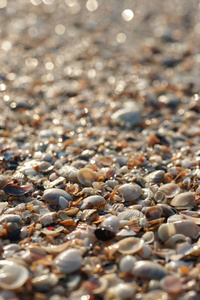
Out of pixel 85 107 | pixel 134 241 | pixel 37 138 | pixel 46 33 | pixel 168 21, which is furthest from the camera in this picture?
pixel 168 21

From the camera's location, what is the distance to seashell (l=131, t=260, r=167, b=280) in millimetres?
1766

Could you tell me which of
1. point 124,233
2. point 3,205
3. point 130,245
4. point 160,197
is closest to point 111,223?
point 124,233

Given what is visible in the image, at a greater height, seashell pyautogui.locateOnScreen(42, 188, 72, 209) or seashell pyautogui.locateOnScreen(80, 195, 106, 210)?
seashell pyautogui.locateOnScreen(42, 188, 72, 209)

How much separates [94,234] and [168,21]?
463cm

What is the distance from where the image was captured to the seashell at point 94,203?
2.29 metres

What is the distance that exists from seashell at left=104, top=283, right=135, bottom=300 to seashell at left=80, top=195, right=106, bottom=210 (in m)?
0.66

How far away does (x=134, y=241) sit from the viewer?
196 centimetres

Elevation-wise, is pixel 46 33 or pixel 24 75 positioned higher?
pixel 46 33

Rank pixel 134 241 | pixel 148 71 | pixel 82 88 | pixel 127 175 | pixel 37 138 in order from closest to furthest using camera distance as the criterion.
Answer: pixel 134 241 → pixel 127 175 → pixel 37 138 → pixel 82 88 → pixel 148 71

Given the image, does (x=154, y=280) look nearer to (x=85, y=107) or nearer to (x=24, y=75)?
(x=85, y=107)

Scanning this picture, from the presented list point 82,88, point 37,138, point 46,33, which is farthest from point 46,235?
point 46,33

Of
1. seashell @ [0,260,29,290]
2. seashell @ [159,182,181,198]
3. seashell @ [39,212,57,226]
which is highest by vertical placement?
seashell @ [159,182,181,198]

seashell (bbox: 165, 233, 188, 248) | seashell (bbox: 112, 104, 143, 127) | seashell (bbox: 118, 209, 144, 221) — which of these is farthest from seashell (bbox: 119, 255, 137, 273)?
seashell (bbox: 112, 104, 143, 127)

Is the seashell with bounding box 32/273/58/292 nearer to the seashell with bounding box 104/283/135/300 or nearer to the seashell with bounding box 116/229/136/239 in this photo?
the seashell with bounding box 104/283/135/300
